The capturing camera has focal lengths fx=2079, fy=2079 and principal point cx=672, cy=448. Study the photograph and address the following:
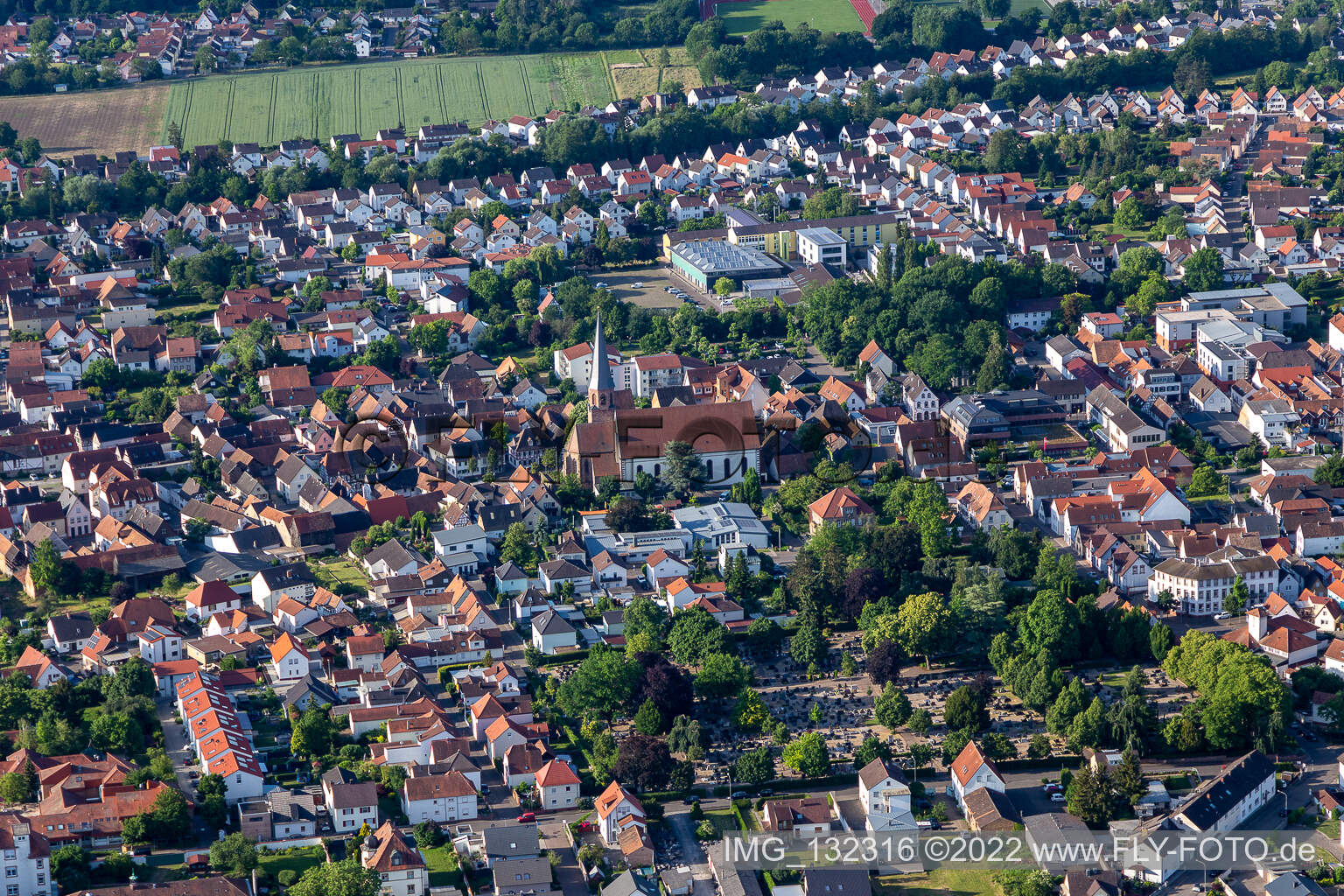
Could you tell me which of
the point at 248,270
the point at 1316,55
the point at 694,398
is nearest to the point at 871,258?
the point at 694,398

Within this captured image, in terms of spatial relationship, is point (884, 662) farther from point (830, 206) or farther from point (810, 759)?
point (830, 206)

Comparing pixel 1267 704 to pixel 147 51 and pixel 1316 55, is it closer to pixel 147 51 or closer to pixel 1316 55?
pixel 1316 55

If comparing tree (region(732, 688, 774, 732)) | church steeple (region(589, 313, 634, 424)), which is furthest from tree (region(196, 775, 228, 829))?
church steeple (region(589, 313, 634, 424))

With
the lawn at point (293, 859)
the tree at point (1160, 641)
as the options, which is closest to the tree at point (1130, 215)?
the tree at point (1160, 641)

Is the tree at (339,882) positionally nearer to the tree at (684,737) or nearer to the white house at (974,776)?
the tree at (684,737)

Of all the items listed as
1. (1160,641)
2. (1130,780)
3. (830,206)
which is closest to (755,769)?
(1130,780)

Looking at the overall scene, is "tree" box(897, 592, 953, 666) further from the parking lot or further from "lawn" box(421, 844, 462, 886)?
the parking lot
